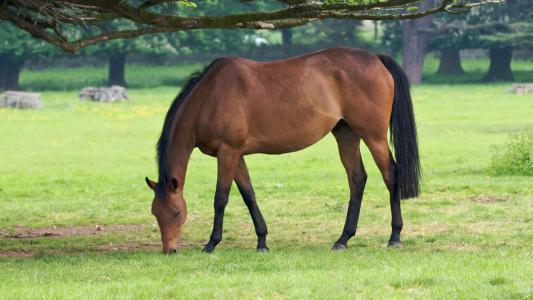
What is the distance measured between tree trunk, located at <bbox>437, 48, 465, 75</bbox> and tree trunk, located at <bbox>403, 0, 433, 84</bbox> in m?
3.51

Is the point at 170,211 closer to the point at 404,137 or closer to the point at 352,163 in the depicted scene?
the point at 352,163

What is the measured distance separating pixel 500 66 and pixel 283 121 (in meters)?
51.4

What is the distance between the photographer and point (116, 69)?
6316 cm

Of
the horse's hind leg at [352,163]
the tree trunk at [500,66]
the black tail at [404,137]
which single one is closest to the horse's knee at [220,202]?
the horse's hind leg at [352,163]

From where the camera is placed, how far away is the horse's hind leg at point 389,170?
13156 mm

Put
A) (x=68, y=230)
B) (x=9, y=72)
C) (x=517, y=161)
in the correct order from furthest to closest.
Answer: (x=9, y=72)
(x=517, y=161)
(x=68, y=230)

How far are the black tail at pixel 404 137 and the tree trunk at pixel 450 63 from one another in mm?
53772

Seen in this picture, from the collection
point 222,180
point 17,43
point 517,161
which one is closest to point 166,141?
point 222,180

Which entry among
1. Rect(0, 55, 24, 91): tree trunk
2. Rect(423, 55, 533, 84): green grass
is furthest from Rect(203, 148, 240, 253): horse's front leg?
Rect(423, 55, 533, 84): green grass

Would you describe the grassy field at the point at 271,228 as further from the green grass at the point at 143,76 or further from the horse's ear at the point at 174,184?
the green grass at the point at 143,76

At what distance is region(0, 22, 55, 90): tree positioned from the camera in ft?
188

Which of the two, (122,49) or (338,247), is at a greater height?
(338,247)

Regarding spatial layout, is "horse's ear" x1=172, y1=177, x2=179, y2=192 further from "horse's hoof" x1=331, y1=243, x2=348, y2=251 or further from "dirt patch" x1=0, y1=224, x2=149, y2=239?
"dirt patch" x1=0, y1=224, x2=149, y2=239

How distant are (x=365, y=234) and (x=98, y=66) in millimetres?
57609
